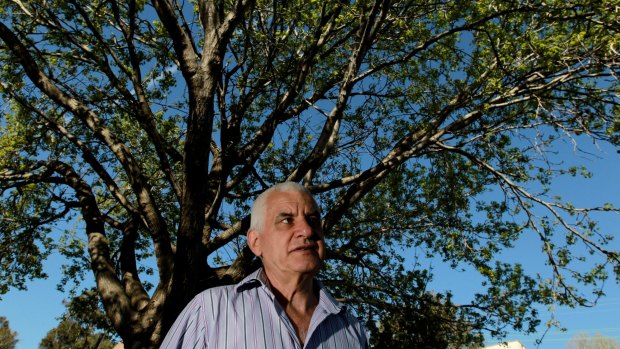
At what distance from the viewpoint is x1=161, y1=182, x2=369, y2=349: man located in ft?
7.00

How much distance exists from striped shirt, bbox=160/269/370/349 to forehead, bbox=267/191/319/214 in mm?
395

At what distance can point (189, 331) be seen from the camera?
2.13 meters

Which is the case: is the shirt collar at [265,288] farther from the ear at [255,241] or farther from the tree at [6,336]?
the tree at [6,336]

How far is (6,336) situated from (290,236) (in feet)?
224

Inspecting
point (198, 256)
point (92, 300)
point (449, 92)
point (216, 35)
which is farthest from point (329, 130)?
point (92, 300)

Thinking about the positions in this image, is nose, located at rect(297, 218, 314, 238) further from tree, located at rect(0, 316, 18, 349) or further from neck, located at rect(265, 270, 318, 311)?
tree, located at rect(0, 316, 18, 349)

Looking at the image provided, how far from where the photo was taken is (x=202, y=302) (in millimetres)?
2217

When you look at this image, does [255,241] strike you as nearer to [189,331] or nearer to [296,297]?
[296,297]

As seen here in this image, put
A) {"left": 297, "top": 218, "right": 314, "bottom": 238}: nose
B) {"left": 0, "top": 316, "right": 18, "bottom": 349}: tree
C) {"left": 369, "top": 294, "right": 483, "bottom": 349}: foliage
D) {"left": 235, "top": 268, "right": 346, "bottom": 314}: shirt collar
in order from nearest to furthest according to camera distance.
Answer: {"left": 235, "top": 268, "right": 346, "bottom": 314}: shirt collar → {"left": 297, "top": 218, "right": 314, "bottom": 238}: nose → {"left": 369, "top": 294, "right": 483, "bottom": 349}: foliage → {"left": 0, "top": 316, "right": 18, "bottom": 349}: tree

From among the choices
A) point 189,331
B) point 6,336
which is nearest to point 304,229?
point 189,331

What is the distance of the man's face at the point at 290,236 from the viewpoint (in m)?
2.46

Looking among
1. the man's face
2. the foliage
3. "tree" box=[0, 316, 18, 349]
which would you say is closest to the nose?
the man's face

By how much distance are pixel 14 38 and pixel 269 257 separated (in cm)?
643

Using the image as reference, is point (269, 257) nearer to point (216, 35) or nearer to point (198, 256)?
point (198, 256)
